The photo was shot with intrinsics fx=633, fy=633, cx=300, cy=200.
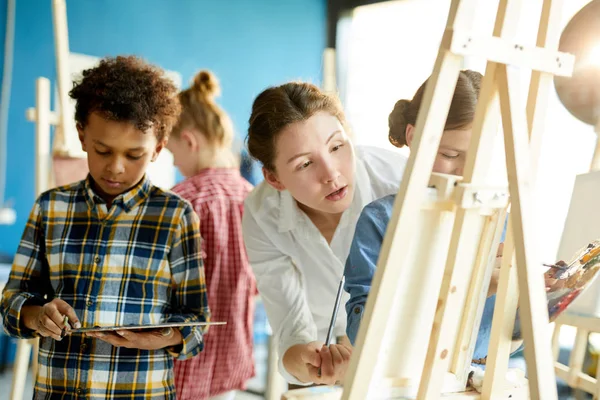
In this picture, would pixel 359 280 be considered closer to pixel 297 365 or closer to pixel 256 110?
Answer: pixel 297 365

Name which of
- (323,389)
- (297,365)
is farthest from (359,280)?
(297,365)

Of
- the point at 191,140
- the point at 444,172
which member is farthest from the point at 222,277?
the point at 444,172

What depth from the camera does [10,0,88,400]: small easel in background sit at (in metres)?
1.91

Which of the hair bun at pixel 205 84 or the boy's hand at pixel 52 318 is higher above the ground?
the hair bun at pixel 205 84

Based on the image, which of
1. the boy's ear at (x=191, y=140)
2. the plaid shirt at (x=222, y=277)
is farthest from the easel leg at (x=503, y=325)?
the boy's ear at (x=191, y=140)

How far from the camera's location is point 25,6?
3492mm

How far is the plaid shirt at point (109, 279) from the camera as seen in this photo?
50.5 inches

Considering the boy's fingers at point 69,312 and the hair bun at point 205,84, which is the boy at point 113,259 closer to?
the boy's fingers at point 69,312

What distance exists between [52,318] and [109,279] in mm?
165

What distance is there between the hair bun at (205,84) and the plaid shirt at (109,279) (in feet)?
2.59

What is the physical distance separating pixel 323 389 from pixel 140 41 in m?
3.37

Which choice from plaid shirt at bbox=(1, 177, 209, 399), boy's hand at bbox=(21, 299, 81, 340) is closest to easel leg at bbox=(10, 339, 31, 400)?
plaid shirt at bbox=(1, 177, 209, 399)

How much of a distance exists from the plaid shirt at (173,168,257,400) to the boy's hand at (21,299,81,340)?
0.77 metres

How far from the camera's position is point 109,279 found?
1.30 metres
